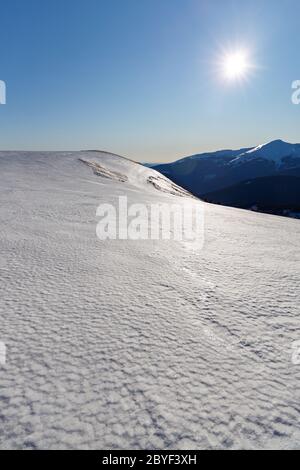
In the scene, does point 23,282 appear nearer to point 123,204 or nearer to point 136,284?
point 136,284

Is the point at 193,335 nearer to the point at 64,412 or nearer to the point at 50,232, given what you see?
the point at 64,412

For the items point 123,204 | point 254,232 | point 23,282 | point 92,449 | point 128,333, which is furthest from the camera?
point 123,204

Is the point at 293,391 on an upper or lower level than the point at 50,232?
lower

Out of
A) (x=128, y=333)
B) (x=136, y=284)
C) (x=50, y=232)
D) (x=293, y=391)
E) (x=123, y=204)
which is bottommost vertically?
(x=293, y=391)

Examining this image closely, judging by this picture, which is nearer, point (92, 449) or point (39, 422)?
point (92, 449)

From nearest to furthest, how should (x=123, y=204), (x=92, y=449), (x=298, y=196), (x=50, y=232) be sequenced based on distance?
(x=92, y=449), (x=50, y=232), (x=123, y=204), (x=298, y=196)
